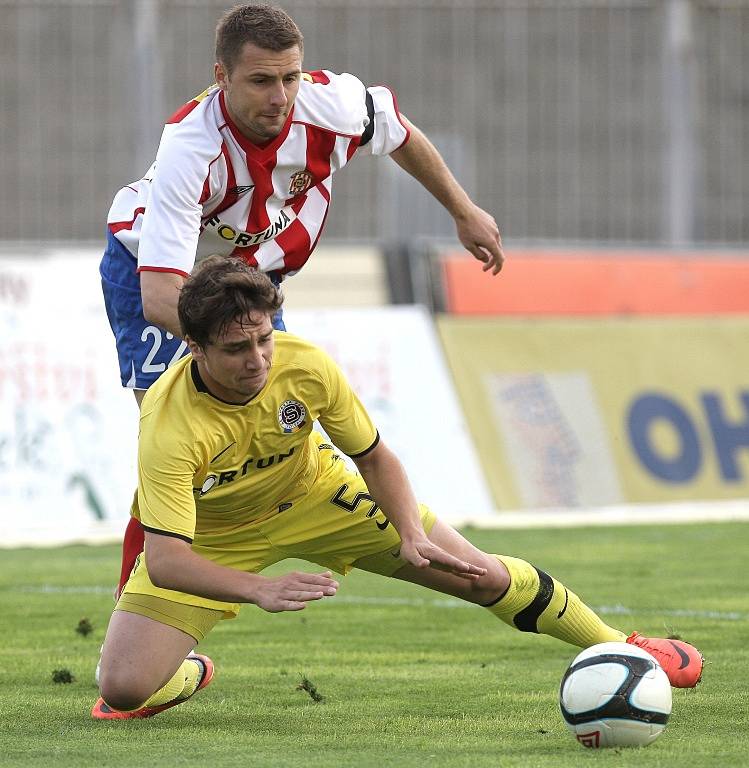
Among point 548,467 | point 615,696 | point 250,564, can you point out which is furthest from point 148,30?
point 615,696

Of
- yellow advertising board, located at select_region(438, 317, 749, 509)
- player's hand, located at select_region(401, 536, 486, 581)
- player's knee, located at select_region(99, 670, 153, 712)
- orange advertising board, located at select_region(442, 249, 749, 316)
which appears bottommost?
yellow advertising board, located at select_region(438, 317, 749, 509)

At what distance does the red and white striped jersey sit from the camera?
5.18 m

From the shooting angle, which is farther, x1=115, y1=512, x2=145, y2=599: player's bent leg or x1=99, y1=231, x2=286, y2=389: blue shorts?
x1=99, y1=231, x2=286, y2=389: blue shorts

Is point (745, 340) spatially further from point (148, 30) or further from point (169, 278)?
point (169, 278)

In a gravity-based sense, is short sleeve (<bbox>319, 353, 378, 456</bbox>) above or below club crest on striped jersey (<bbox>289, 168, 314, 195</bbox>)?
below

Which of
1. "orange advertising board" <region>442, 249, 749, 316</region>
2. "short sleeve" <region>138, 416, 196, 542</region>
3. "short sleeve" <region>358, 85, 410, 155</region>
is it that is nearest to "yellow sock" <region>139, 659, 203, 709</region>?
"short sleeve" <region>138, 416, 196, 542</region>

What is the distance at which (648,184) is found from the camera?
1439 cm

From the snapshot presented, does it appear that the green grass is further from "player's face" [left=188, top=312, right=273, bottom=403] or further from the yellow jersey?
"player's face" [left=188, top=312, right=273, bottom=403]

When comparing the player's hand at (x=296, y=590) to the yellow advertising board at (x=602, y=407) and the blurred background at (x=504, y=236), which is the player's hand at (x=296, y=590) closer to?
the blurred background at (x=504, y=236)

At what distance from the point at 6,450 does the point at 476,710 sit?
6277mm

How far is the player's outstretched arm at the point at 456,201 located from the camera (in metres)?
5.85

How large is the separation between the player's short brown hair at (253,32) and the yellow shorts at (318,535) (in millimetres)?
1349

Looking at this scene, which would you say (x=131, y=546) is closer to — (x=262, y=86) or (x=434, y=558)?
(x=434, y=558)

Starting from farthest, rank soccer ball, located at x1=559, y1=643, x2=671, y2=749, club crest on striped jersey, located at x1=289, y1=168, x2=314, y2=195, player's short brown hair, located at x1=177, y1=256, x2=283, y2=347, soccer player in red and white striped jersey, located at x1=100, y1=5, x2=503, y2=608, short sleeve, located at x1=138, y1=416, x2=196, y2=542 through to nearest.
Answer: club crest on striped jersey, located at x1=289, y1=168, x2=314, y2=195 → soccer player in red and white striped jersey, located at x1=100, y1=5, x2=503, y2=608 → short sleeve, located at x1=138, y1=416, x2=196, y2=542 → player's short brown hair, located at x1=177, y1=256, x2=283, y2=347 → soccer ball, located at x1=559, y1=643, x2=671, y2=749
